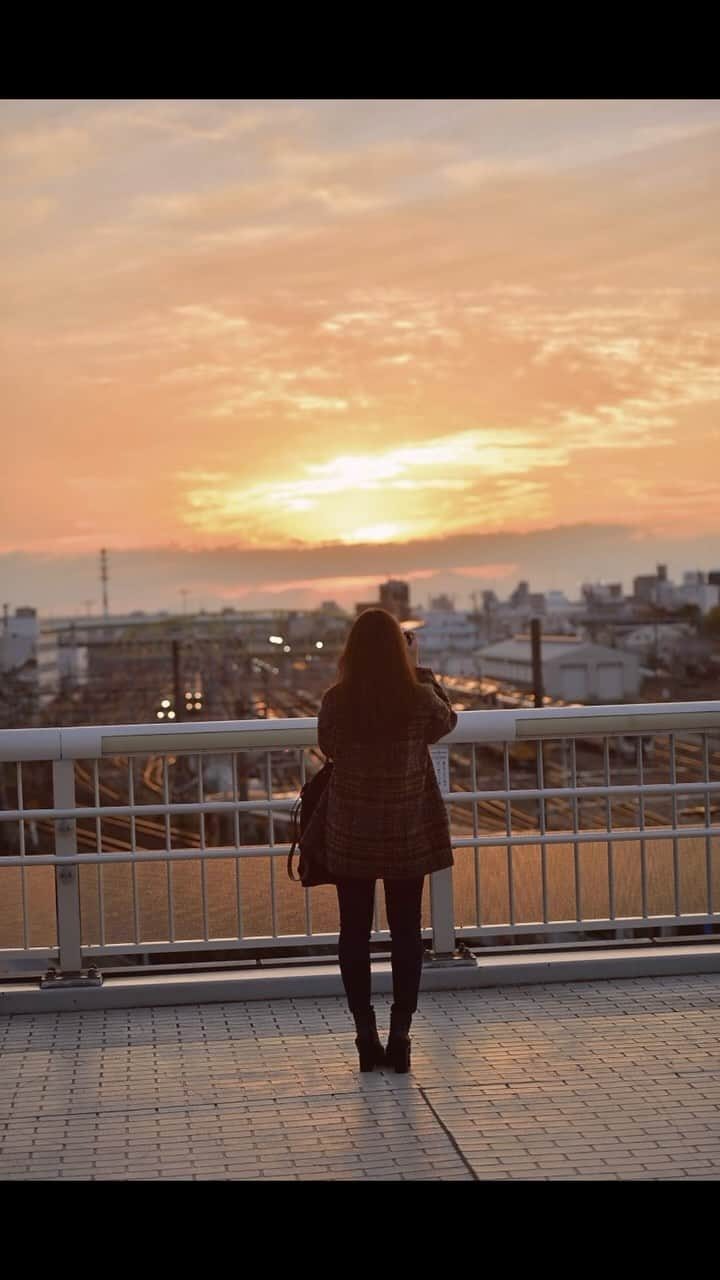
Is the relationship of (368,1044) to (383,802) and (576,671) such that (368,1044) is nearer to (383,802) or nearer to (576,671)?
(383,802)

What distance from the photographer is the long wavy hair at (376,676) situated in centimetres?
495

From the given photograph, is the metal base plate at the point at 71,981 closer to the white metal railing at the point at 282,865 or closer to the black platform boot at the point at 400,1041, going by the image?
the white metal railing at the point at 282,865

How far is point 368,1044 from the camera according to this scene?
520 cm

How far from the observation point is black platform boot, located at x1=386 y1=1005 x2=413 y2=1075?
516 centimetres

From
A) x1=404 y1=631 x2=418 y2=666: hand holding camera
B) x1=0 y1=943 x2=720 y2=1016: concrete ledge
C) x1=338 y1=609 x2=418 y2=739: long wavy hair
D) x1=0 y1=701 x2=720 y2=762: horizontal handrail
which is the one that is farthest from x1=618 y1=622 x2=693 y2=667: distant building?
x1=338 y1=609 x2=418 y2=739: long wavy hair

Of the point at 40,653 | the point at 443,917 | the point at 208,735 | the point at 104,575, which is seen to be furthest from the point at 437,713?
the point at 104,575

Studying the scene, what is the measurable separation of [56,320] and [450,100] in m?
42.2

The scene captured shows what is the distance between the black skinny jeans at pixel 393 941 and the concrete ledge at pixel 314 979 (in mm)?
1070

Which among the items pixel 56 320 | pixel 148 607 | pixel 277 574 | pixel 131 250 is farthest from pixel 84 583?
pixel 131 250

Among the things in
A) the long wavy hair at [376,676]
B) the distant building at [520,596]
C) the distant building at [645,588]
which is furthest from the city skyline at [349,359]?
the distant building at [520,596]

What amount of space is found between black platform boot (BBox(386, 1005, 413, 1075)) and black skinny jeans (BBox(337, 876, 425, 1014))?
3 centimetres
